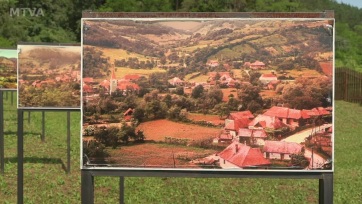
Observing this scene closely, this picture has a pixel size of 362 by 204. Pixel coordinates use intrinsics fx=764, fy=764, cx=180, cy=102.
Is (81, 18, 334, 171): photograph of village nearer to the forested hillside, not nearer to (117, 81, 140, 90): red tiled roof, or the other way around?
(117, 81, 140, 90): red tiled roof

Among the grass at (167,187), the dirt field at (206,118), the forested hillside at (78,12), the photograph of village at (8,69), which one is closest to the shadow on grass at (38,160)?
the grass at (167,187)

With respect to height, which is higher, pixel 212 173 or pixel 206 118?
pixel 206 118

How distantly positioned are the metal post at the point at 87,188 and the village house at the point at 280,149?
1051 millimetres

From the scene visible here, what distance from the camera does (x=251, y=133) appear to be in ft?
14.8

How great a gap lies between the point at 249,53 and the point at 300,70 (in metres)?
0.32

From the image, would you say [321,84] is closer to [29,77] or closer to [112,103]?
[112,103]

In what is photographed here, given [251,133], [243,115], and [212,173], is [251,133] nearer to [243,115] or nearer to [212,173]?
[243,115]

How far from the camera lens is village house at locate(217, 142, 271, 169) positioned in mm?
4480

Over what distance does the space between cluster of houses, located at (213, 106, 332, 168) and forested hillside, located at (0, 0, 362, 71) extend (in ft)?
143

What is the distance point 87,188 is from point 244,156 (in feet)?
3.11

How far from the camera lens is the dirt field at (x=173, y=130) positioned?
4562 millimetres

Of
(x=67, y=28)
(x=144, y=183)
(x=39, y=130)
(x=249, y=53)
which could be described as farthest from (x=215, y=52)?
(x=67, y=28)

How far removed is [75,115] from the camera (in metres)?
26.7

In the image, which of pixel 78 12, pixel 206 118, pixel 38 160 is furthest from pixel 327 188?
pixel 78 12
